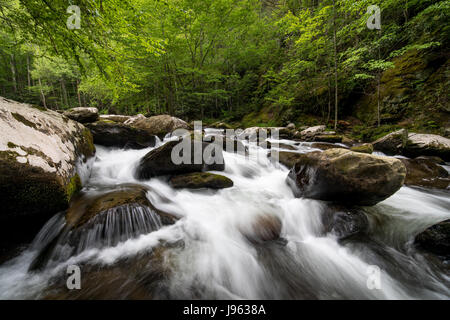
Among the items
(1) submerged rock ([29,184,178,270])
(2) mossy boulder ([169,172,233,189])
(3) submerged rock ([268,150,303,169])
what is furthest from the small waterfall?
(3) submerged rock ([268,150,303,169])

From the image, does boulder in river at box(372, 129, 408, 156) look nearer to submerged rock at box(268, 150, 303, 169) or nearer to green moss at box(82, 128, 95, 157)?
submerged rock at box(268, 150, 303, 169)

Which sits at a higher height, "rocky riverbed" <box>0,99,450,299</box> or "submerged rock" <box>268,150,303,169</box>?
"submerged rock" <box>268,150,303,169</box>

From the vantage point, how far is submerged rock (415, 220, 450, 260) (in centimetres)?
219

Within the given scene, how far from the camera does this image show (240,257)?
7.54 feet

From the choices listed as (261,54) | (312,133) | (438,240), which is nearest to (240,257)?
(438,240)

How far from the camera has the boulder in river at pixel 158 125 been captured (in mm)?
8031

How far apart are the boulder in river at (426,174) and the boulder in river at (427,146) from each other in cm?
45

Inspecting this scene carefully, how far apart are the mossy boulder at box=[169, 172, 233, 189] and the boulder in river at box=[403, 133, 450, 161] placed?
19.9ft

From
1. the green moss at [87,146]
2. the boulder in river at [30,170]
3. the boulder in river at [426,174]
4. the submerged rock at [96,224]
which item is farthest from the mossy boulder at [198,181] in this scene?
the boulder in river at [426,174]

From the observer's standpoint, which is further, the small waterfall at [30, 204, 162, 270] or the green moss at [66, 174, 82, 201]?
the green moss at [66, 174, 82, 201]

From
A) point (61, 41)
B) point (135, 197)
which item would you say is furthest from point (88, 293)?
point (61, 41)

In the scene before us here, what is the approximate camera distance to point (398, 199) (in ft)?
11.6
